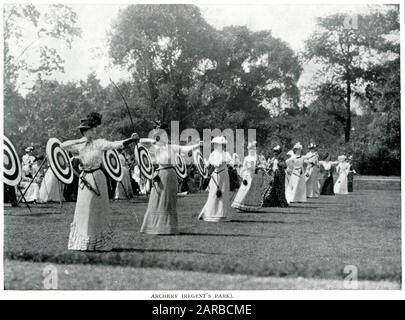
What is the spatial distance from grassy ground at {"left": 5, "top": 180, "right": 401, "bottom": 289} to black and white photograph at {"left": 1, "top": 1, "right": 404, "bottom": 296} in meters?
0.04

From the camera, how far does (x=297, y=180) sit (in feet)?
69.1

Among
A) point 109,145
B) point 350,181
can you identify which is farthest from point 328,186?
point 109,145

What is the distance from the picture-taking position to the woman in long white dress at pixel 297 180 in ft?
67.7

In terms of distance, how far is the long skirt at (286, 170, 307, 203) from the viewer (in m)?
20.9

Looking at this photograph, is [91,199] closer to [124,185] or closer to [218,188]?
[218,188]

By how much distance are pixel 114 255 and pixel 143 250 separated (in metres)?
0.73

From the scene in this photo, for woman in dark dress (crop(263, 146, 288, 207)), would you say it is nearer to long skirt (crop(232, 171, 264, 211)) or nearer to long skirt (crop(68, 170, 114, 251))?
long skirt (crop(232, 171, 264, 211))

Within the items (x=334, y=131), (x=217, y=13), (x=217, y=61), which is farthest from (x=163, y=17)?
(x=334, y=131)

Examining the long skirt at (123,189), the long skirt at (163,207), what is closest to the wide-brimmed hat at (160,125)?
the long skirt at (163,207)

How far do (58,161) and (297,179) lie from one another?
13002mm

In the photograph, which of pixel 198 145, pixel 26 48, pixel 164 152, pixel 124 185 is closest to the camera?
pixel 198 145

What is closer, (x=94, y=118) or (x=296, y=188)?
(x=94, y=118)

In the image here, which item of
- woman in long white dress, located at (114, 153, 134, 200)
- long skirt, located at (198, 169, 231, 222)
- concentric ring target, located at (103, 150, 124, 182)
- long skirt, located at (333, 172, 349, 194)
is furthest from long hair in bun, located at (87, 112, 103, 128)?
long skirt, located at (333, 172, 349, 194)
